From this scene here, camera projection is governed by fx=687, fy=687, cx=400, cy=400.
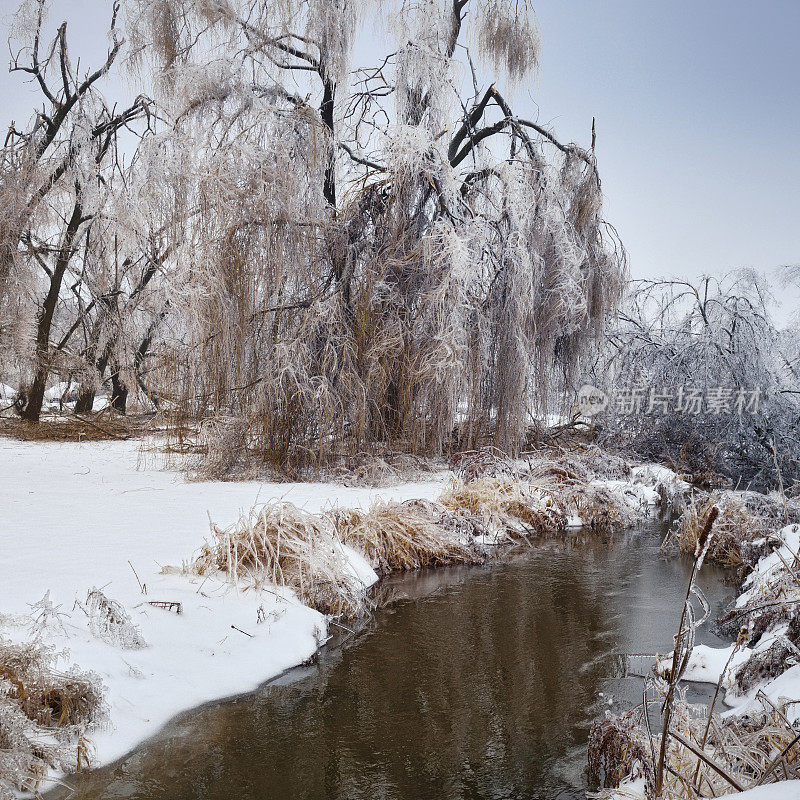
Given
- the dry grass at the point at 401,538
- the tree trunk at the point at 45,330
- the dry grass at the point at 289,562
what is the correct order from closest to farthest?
the dry grass at the point at 289,562, the dry grass at the point at 401,538, the tree trunk at the point at 45,330

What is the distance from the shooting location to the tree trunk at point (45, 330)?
11.2 metres

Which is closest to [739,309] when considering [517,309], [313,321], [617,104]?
[517,309]

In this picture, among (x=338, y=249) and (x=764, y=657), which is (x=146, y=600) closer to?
(x=764, y=657)

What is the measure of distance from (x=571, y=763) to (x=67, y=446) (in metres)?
8.79

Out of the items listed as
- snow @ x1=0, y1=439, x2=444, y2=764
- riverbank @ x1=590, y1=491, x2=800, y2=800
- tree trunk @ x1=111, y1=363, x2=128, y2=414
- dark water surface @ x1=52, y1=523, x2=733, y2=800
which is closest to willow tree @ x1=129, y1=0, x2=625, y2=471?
snow @ x1=0, y1=439, x2=444, y2=764

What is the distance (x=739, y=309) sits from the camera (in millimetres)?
9547

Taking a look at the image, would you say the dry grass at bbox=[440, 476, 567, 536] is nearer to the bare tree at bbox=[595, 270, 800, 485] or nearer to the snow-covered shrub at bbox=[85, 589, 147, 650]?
the bare tree at bbox=[595, 270, 800, 485]

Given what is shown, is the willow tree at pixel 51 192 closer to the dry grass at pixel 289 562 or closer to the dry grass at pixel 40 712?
the dry grass at pixel 289 562

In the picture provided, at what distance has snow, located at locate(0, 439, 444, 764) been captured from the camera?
2.97 meters

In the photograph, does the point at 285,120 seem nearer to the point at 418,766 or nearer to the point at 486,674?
the point at 486,674

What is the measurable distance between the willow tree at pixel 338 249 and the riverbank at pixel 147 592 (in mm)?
1179

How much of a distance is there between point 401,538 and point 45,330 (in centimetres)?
899

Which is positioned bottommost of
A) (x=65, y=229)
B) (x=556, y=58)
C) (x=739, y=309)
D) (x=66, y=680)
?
(x=66, y=680)

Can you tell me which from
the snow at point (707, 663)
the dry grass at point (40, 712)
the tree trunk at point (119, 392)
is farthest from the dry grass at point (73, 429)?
the snow at point (707, 663)
